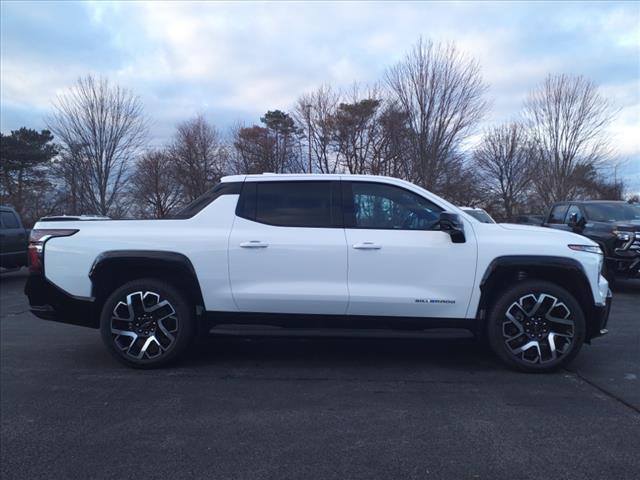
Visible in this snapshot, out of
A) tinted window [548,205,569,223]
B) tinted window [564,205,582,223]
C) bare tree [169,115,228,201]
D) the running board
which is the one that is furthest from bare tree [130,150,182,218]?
the running board

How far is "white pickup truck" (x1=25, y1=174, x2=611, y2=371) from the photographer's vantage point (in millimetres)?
Answer: 4715

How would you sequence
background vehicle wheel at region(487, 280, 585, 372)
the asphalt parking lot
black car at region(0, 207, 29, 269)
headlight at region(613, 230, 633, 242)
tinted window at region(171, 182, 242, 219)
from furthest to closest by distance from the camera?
black car at region(0, 207, 29, 269), headlight at region(613, 230, 633, 242), tinted window at region(171, 182, 242, 219), background vehicle wheel at region(487, 280, 585, 372), the asphalt parking lot

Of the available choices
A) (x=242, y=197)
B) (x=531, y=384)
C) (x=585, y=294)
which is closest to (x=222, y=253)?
(x=242, y=197)

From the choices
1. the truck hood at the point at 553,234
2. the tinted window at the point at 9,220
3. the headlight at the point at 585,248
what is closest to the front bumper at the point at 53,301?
the truck hood at the point at 553,234

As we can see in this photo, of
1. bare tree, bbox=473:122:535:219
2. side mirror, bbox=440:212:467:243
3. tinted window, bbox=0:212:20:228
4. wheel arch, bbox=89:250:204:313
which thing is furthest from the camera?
bare tree, bbox=473:122:535:219

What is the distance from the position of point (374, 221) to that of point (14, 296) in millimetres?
8808

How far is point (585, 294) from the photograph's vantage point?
4805 millimetres

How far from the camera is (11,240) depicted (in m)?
12.7

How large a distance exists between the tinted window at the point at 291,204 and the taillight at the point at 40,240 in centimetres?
167

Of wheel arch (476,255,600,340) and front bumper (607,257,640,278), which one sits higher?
wheel arch (476,255,600,340)

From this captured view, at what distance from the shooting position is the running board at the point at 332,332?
4.73m

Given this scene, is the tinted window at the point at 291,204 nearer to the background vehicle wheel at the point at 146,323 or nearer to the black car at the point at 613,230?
the background vehicle wheel at the point at 146,323

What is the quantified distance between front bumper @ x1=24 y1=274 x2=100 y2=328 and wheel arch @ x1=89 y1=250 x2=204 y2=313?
0.49ft

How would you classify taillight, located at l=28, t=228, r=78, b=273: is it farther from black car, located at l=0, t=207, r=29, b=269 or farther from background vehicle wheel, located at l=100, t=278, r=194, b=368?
black car, located at l=0, t=207, r=29, b=269
